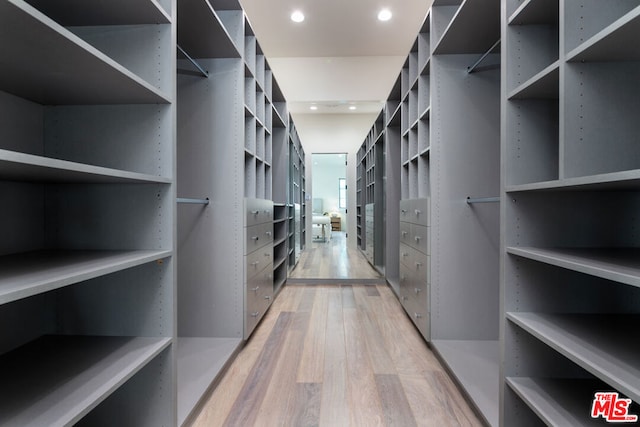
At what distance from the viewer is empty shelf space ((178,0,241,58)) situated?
166 cm

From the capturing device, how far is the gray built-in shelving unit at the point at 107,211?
3.68ft

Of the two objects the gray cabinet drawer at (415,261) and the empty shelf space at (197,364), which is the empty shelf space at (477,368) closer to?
the gray cabinet drawer at (415,261)

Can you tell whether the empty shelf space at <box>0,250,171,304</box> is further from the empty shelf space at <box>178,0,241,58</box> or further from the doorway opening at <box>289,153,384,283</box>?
the doorway opening at <box>289,153,384,283</box>

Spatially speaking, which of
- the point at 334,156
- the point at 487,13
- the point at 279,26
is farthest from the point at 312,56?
the point at 487,13

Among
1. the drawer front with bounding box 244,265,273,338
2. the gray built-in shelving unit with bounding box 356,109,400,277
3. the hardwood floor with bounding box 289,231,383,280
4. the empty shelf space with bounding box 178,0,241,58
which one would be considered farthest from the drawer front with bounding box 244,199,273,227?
the gray built-in shelving unit with bounding box 356,109,400,277

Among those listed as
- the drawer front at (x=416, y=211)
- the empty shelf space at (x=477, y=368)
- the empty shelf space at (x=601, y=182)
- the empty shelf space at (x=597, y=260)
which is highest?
the empty shelf space at (x=601, y=182)

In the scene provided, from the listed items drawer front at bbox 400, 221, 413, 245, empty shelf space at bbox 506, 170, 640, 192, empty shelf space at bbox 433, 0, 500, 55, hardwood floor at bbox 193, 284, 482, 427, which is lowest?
hardwood floor at bbox 193, 284, 482, 427

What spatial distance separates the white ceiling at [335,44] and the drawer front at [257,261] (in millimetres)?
2533

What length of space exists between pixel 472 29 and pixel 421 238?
1.32 m

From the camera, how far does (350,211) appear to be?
6453 millimetres

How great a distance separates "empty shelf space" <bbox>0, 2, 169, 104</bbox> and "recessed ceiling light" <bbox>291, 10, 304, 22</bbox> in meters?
3.07

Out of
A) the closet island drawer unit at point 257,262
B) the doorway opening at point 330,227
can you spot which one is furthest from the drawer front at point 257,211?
the doorway opening at point 330,227

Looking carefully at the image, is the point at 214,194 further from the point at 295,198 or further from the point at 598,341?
the point at 295,198

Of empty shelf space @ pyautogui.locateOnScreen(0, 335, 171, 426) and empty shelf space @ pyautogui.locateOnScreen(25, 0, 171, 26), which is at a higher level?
empty shelf space @ pyautogui.locateOnScreen(25, 0, 171, 26)
